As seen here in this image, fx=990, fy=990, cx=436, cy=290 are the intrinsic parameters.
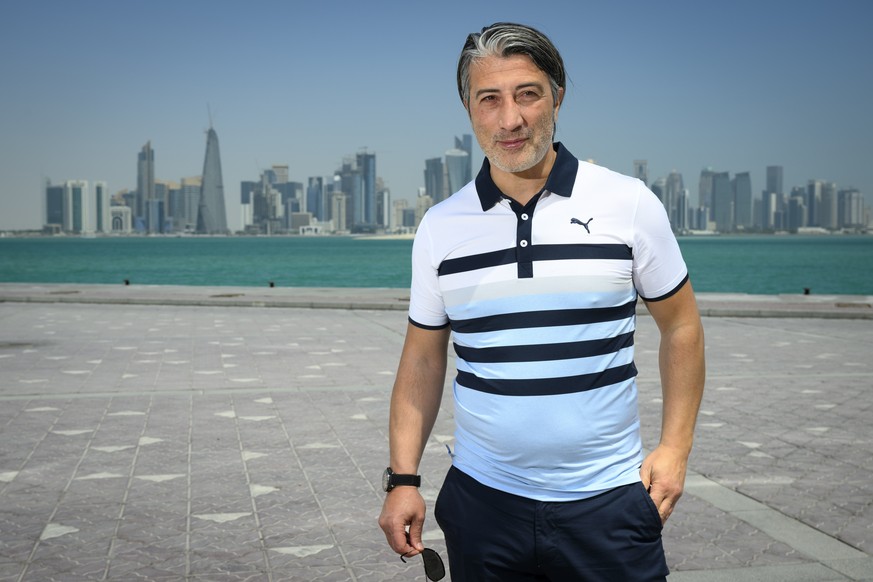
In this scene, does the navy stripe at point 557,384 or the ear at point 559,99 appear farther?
the ear at point 559,99

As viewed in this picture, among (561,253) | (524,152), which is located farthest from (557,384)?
(524,152)

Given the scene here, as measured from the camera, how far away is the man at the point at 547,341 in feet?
7.30

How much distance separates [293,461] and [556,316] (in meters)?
5.30

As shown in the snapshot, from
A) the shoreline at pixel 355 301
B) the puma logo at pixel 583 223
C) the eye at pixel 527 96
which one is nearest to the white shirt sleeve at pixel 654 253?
the puma logo at pixel 583 223

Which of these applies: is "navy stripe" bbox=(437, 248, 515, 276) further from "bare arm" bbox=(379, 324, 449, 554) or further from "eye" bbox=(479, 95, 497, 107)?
"eye" bbox=(479, 95, 497, 107)

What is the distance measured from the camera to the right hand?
8.05ft

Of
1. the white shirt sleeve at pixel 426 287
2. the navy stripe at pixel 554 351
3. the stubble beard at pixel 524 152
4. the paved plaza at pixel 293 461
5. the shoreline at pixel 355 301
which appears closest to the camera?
the navy stripe at pixel 554 351

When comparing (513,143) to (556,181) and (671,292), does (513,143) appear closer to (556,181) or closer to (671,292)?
(556,181)

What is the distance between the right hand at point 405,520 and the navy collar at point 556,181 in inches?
29.1

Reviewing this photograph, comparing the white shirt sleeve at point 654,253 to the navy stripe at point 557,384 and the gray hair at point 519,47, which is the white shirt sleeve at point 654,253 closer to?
the navy stripe at point 557,384

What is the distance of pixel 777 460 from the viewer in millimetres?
7191

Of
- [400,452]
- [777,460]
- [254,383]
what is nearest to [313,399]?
[254,383]

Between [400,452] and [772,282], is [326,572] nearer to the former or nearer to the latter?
[400,452]

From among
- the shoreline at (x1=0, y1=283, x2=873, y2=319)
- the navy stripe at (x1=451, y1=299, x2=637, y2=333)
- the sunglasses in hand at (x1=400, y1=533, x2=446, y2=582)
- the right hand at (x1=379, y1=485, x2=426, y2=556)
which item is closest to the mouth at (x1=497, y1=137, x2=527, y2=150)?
the navy stripe at (x1=451, y1=299, x2=637, y2=333)
